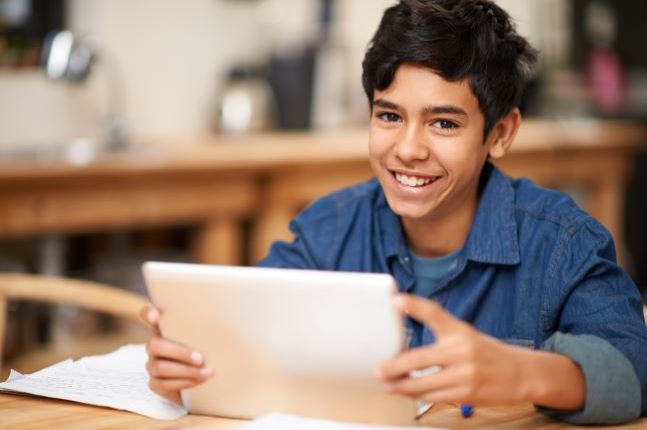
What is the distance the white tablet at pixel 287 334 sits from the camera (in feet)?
3.35

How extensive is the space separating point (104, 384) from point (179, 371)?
0.17 m

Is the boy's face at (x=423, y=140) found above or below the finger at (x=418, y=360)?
above

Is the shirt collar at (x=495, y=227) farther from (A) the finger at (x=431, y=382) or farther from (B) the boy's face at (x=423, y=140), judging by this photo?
(A) the finger at (x=431, y=382)

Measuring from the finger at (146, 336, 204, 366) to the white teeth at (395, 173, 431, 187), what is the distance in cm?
50

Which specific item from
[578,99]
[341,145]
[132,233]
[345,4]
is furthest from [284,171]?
[578,99]

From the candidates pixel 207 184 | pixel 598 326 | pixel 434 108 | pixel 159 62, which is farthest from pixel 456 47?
pixel 159 62

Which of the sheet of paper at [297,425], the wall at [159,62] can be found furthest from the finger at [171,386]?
the wall at [159,62]

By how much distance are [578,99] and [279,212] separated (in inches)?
101

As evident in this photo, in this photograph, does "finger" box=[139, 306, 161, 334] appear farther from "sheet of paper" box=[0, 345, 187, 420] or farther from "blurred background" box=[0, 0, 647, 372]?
"blurred background" box=[0, 0, 647, 372]

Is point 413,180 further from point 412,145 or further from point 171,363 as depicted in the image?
point 171,363

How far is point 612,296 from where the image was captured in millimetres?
1334

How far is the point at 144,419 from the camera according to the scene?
119cm

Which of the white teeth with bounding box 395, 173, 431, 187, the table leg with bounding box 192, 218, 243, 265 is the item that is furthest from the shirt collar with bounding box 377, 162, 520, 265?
the table leg with bounding box 192, 218, 243, 265

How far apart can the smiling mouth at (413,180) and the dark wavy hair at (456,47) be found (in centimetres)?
12
